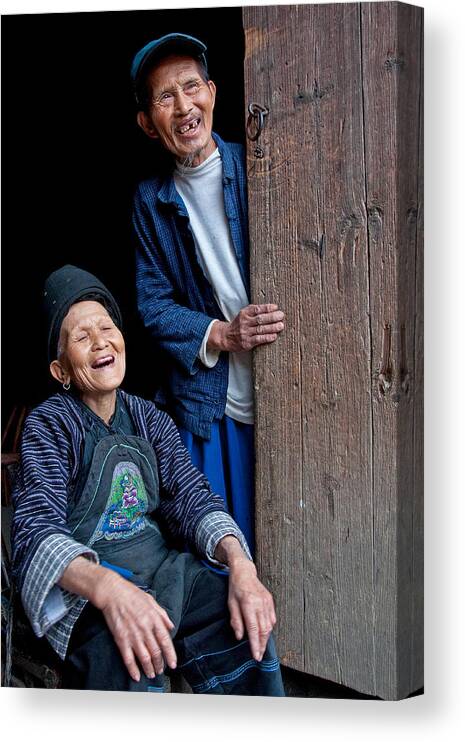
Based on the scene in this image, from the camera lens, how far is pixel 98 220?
3.90 m

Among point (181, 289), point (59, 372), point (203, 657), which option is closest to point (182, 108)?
point (181, 289)

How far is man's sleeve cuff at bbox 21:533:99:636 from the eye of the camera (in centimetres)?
355

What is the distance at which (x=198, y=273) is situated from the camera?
3.81m

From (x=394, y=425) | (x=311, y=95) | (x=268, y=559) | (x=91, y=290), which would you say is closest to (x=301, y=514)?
(x=268, y=559)

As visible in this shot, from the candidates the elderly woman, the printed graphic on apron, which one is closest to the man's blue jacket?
the elderly woman

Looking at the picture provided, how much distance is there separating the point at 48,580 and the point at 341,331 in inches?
45.9

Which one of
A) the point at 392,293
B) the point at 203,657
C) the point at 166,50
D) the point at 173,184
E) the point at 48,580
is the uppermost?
the point at 166,50

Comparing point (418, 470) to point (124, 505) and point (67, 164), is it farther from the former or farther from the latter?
point (67, 164)

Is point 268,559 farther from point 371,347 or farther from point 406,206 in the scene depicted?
point 406,206

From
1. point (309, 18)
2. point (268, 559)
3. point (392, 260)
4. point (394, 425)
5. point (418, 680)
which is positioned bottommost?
point (418, 680)

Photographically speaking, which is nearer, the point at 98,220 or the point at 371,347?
the point at 371,347

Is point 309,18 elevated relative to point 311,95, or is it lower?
elevated

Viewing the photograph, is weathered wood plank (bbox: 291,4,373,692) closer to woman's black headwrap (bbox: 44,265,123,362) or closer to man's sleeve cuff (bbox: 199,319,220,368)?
man's sleeve cuff (bbox: 199,319,220,368)

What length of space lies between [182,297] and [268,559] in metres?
0.88
